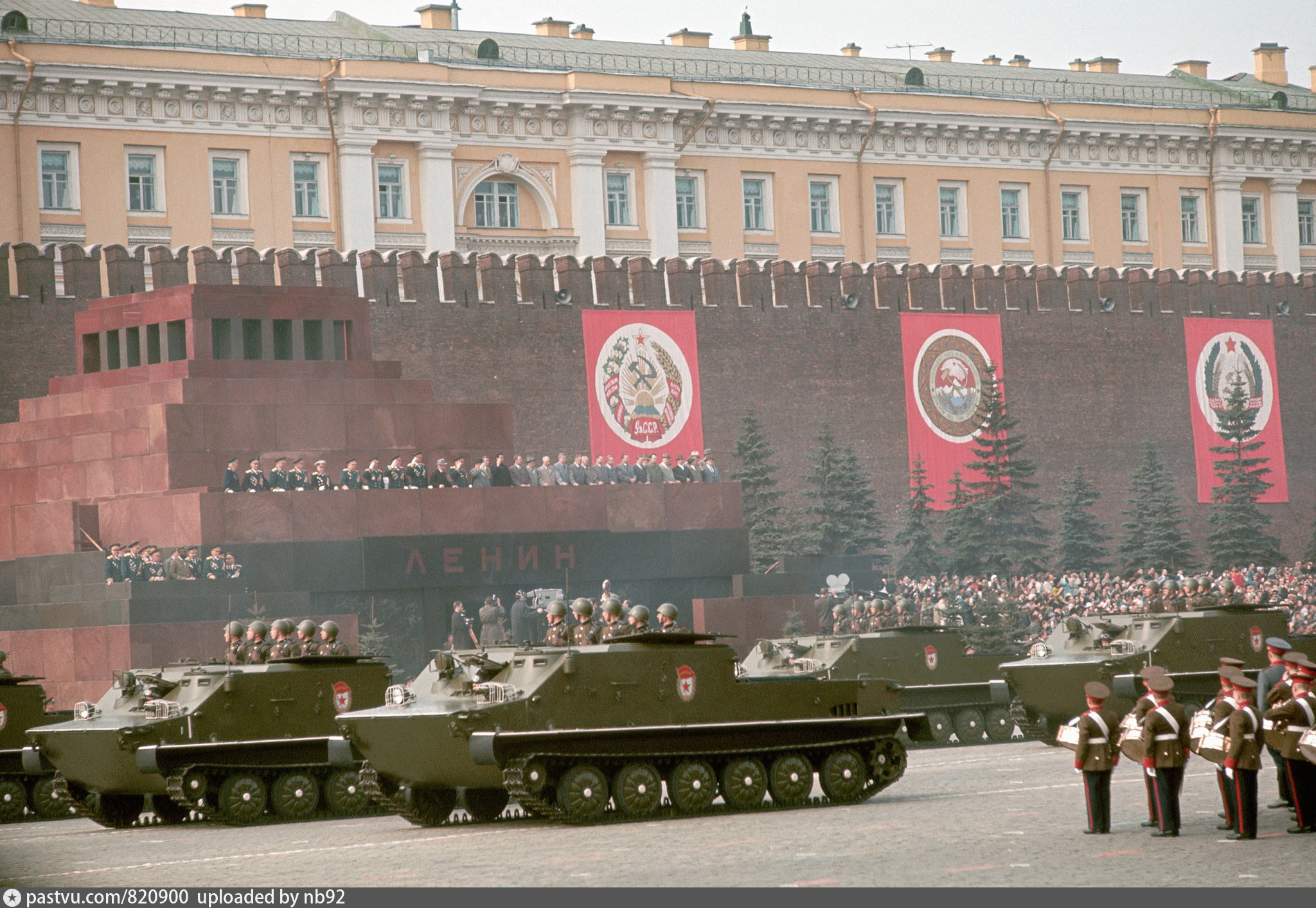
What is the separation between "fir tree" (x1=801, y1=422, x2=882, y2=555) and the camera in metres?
37.1

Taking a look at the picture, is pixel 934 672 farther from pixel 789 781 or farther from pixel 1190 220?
pixel 1190 220

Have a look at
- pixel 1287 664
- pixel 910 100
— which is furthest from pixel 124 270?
pixel 1287 664

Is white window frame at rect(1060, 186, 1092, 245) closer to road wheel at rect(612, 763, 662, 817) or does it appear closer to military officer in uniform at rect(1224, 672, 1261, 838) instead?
road wheel at rect(612, 763, 662, 817)

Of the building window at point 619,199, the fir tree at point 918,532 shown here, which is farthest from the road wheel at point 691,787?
the building window at point 619,199

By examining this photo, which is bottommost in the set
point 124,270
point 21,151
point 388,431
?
point 388,431

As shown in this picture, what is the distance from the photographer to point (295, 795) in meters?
16.9

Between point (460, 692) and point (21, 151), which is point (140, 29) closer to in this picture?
point (21, 151)

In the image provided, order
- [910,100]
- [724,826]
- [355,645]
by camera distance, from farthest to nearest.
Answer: [910,100] < [355,645] < [724,826]

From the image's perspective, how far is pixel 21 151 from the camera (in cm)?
3984

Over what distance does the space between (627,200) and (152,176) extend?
32.6ft

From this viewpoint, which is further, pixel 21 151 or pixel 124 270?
pixel 21 151

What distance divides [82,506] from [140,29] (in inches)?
653

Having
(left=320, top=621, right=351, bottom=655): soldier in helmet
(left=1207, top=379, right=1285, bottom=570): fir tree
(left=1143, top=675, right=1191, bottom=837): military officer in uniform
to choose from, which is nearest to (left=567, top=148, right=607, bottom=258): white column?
(left=1207, top=379, right=1285, bottom=570): fir tree

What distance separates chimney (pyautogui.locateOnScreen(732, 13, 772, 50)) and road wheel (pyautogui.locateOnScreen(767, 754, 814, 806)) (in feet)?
120
